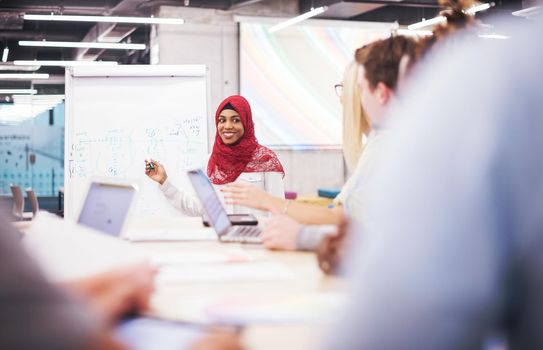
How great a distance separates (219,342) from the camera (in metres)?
0.99

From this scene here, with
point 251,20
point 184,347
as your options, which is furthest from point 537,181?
point 251,20

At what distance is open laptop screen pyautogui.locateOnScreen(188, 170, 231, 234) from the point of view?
2.10 m

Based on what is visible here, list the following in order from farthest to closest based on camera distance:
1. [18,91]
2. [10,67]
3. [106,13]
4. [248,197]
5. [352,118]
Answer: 1. [18,91]
2. [10,67]
3. [106,13]
4. [248,197]
5. [352,118]

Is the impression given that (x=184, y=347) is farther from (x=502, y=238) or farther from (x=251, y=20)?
(x=251, y=20)

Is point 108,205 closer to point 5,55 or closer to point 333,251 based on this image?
point 333,251

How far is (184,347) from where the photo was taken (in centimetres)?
100

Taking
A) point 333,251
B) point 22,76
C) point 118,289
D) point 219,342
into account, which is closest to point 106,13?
point 22,76

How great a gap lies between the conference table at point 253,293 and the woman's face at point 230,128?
193cm

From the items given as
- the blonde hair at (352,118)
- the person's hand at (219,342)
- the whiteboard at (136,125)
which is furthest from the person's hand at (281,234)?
the whiteboard at (136,125)

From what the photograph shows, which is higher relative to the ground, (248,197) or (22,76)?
(22,76)

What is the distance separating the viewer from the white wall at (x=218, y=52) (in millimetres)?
9039

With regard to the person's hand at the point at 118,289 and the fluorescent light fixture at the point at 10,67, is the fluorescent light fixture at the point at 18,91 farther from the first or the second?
the person's hand at the point at 118,289

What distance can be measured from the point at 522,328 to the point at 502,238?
0.47ft

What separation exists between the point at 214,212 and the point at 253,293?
89cm
